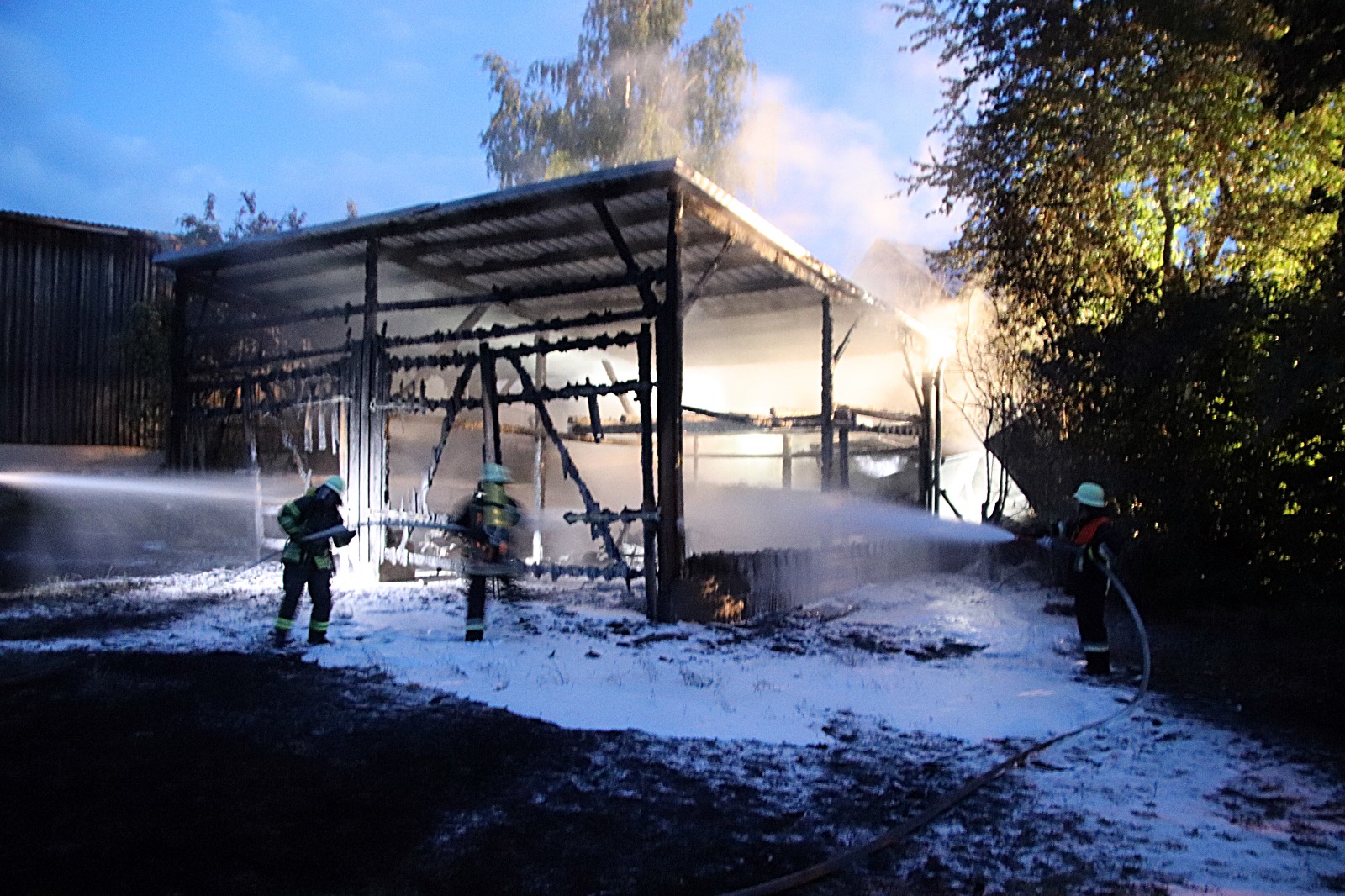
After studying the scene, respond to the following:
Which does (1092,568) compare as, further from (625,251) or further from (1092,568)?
(625,251)

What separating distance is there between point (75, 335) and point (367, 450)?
9.37 metres

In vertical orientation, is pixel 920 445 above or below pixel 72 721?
above

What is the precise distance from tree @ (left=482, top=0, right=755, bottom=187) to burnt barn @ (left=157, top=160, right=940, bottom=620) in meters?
11.0

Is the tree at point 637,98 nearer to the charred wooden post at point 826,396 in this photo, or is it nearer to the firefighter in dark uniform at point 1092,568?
the charred wooden post at point 826,396

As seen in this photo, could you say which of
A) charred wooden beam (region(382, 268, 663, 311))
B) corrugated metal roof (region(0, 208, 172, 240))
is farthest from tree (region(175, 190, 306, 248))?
charred wooden beam (region(382, 268, 663, 311))

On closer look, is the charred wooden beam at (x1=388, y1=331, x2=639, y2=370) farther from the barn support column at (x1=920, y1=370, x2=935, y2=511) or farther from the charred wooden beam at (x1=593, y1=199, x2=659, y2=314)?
the barn support column at (x1=920, y1=370, x2=935, y2=511)

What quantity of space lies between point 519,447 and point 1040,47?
12.0m

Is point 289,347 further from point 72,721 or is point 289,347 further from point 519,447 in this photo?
point 72,721

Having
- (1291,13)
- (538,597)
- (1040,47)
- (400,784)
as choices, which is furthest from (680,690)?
(1040,47)

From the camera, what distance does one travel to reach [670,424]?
27.6 feet

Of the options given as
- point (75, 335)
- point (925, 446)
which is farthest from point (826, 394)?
point (75, 335)

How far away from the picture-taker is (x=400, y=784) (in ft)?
12.9

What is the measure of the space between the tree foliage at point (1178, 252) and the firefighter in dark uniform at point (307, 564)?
879 centimetres

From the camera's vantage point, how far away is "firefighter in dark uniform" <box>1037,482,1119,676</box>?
6719 millimetres
